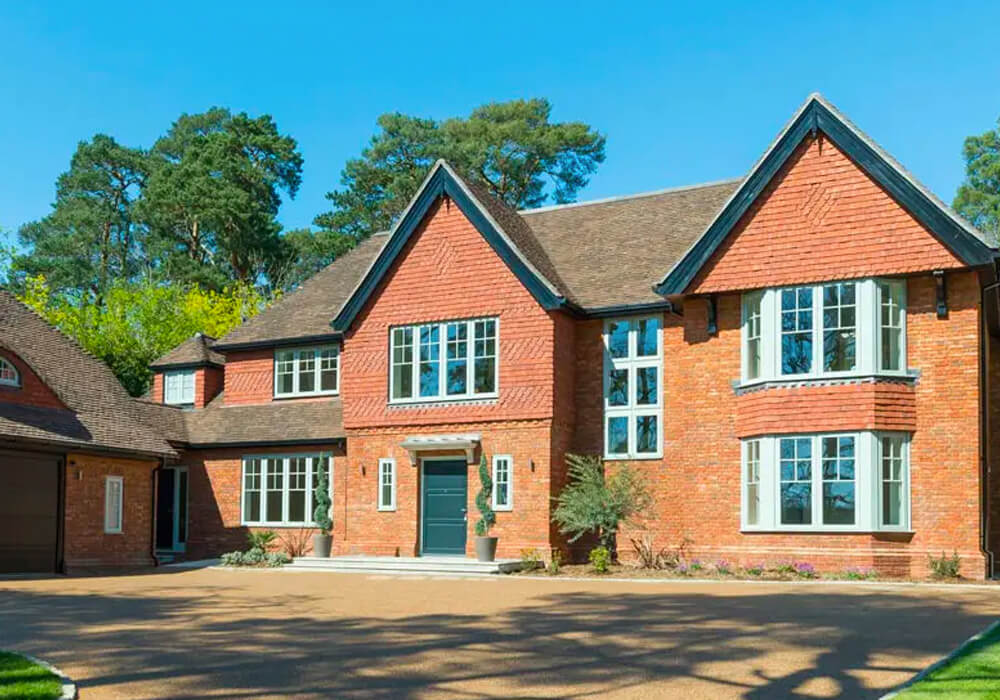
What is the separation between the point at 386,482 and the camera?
28.2 m

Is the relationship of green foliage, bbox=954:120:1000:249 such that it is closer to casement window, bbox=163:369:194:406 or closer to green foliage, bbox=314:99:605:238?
green foliage, bbox=314:99:605:238

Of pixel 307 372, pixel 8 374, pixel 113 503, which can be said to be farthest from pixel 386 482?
pixel 8 374

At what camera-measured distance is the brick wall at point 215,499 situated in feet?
101

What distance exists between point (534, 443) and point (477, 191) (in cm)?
659

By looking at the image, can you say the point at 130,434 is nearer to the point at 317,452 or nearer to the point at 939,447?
the point at 317,452

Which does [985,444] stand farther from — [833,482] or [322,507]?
[322,507]

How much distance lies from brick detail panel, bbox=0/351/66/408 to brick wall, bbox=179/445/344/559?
5.64 m

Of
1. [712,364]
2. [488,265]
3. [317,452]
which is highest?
[488,265]

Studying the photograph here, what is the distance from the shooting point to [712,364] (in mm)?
24875

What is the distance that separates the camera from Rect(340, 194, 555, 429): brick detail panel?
26.4 m

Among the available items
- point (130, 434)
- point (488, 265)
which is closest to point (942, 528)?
point (488, 265)

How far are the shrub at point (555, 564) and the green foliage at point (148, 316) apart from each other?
29.9m

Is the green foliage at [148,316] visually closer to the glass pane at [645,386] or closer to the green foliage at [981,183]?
the glass pane at [645,386]

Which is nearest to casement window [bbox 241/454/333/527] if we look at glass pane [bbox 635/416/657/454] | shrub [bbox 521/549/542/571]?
shrub [bbox 521/549/542/571]
